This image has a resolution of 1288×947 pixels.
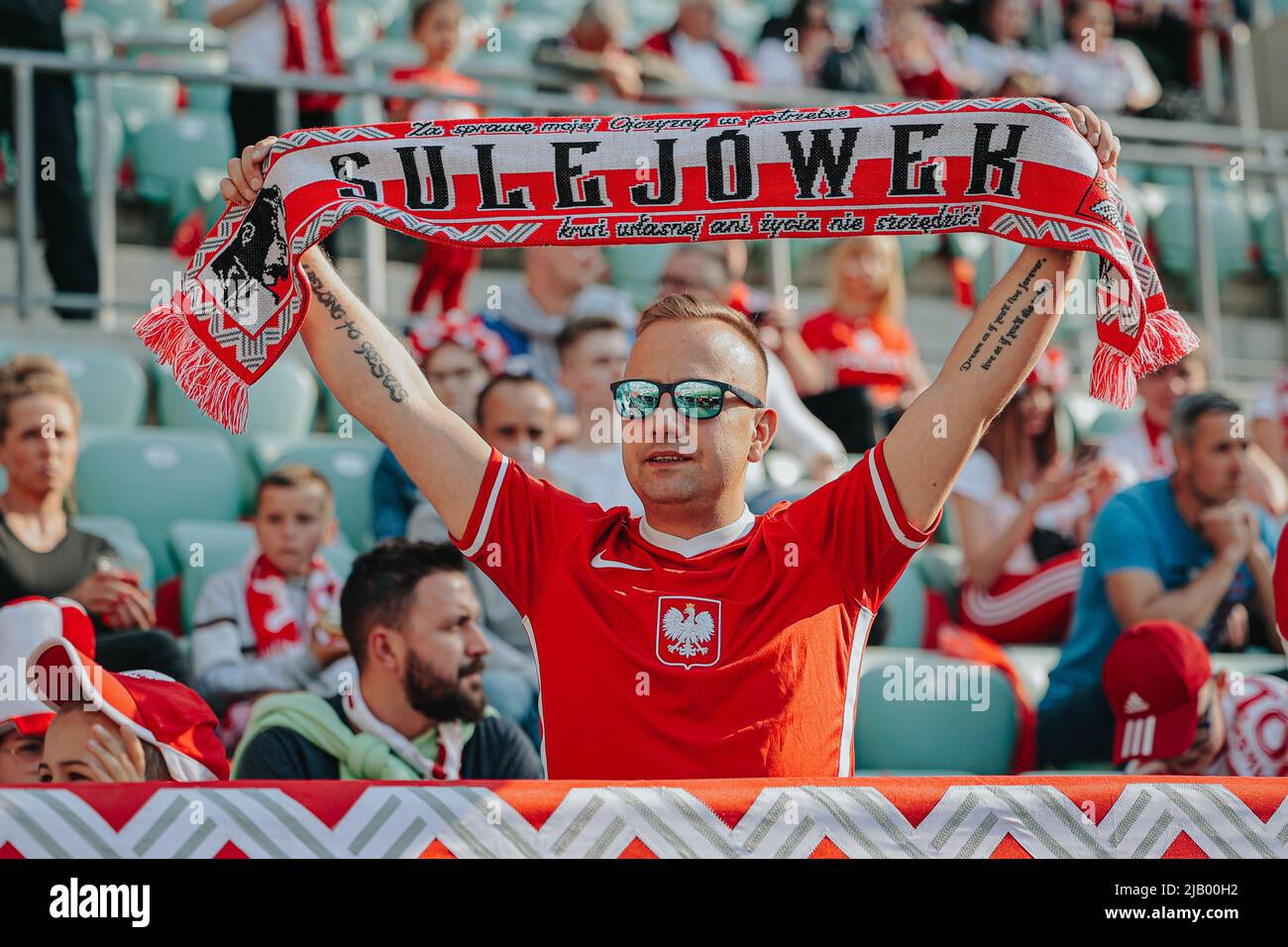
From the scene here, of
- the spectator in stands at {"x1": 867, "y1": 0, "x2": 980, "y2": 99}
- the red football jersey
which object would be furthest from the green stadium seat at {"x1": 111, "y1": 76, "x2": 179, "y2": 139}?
the red football jersey

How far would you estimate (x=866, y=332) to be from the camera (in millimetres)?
6430

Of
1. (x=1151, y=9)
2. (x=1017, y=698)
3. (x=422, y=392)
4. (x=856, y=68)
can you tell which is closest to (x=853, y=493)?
(x=422, y=392)

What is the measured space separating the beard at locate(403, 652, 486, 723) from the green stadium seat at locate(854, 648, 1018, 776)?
1210 mm

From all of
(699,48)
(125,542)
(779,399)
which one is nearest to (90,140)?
(125,542)

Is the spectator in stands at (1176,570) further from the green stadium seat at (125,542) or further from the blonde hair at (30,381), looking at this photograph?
the blonde hair at (30,381)

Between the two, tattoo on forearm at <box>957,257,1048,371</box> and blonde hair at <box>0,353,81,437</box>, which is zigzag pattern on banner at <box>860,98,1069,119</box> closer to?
tattoo on forearm at <box>957,257,1048,371</box>

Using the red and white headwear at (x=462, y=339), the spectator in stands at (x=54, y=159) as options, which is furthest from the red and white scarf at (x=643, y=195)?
the spectator in stands at (x=54, y=159)

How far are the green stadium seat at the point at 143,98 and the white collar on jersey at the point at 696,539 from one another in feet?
16.2

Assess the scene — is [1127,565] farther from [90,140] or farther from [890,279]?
[90,140]

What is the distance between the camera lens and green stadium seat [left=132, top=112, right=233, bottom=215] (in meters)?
6.94

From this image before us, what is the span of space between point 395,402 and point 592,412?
2.36 m
